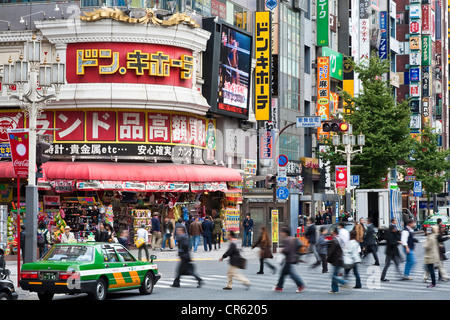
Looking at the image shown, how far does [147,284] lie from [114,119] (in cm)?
2040

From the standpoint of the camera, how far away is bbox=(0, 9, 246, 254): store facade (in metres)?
40.0

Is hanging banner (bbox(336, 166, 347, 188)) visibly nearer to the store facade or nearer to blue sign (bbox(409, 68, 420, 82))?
the store facade

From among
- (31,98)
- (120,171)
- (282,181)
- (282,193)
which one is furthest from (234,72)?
(31,98)

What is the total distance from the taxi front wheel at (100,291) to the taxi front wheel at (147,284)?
6.11 ft

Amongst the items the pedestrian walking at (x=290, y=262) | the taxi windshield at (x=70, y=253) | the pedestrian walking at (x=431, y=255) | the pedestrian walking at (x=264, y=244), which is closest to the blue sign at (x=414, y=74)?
the pedestrian walking at (x=264, y=244)

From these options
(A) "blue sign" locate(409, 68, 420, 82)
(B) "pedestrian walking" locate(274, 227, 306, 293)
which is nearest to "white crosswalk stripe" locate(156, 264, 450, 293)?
(B) "pedestrian walking" locate(274, 227, 306, 293)

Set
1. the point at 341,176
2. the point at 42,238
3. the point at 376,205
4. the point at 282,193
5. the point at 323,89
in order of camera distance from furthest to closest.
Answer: the point at 323,89 → the point at 341,176 → the point at 376,205 → the point at 282,193 → the point at 42,238

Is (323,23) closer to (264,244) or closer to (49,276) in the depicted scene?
(264,244)

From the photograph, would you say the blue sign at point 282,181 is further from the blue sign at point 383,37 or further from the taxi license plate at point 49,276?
the blue sign at point 383,37

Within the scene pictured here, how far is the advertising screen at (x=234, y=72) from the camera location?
46.8 meters

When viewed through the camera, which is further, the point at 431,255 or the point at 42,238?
the point at 42,238

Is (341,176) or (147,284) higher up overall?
(341,176)

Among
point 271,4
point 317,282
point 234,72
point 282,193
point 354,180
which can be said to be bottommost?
point 317,282

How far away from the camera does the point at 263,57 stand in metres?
52.1
